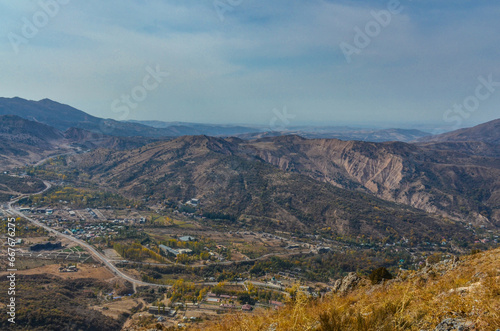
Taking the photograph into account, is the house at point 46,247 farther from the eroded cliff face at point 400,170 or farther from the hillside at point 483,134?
the hillside at point 483,134

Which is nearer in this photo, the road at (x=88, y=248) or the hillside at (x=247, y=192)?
the road at (x=88, y=248)

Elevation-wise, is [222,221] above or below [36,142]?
below

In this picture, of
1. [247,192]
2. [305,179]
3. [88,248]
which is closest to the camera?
[88,248]

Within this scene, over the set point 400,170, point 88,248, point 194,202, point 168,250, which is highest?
point 400,170

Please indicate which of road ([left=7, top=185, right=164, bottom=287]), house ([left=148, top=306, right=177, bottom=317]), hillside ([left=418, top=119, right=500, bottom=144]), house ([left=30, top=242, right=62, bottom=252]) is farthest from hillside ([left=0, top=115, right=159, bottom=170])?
hillside ([left=418, top=119, right=500, bottom=144])

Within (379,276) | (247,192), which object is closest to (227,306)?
(379,276)

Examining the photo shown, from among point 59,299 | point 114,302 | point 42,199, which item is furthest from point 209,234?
point 42,199

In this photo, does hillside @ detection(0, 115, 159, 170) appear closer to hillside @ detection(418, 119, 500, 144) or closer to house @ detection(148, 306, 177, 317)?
house @ detection(148, 306, 177, 317)

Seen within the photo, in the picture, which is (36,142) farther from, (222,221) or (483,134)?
(483,134)

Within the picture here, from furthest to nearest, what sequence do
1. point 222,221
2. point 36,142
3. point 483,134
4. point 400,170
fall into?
point 483,134 → point 36,142 → point 400,170 → point 222,221

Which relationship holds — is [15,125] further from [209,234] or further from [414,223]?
[414,223]

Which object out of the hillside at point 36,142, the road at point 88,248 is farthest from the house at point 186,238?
the hillside at point 36,142
